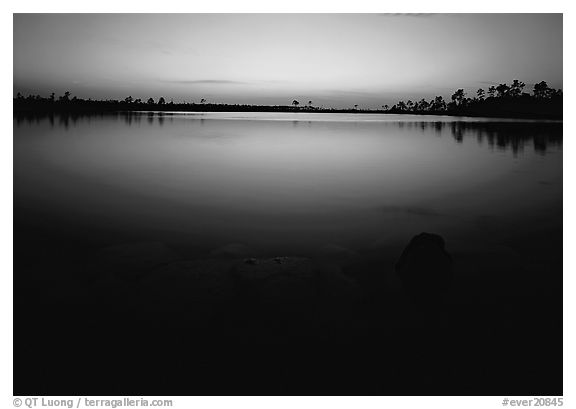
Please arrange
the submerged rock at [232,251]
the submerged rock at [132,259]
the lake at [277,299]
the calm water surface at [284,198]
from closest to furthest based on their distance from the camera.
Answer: the lake at [277,299] < the submerged rock at [132,259] < the submerged rock at [232,251] < the calm water surface at [284,198]

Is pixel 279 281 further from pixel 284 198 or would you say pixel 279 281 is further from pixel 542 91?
pixel 542 91

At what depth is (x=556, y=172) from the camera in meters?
22.6

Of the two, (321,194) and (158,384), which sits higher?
(321,194)

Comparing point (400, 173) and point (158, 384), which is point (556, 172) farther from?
point (158, 384)

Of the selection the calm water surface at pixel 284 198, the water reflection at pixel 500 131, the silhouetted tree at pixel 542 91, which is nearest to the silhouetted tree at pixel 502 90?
the silhouetted tree at pixel 542 91

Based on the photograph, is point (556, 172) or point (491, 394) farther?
point (556, 172)

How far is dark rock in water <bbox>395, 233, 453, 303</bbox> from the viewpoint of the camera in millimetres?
7574

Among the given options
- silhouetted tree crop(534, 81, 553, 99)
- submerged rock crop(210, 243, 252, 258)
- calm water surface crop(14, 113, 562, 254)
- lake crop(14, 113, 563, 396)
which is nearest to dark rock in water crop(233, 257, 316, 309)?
lake crop(14, 113, 563, 396)

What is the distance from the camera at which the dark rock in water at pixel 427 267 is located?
298 inches

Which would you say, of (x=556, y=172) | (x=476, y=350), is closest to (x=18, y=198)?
(x=476, y=350)

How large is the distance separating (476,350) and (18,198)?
14.5 m

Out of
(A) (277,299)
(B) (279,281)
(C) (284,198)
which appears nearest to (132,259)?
(B) (279,281)

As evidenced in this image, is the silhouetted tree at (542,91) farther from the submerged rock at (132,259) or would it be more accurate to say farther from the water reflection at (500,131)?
the submerged rock at (132,259)
